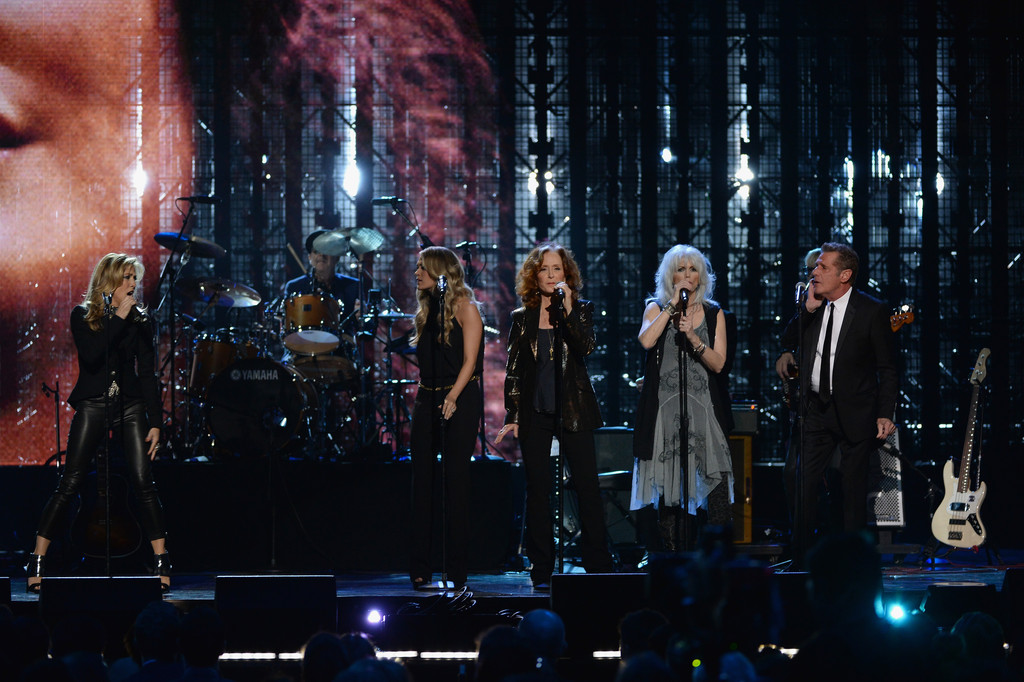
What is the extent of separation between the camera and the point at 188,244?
29.0 ft

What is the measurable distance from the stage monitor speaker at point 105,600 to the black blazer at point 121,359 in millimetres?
1450

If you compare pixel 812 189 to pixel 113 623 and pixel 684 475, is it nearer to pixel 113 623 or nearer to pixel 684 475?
pixel 684 475

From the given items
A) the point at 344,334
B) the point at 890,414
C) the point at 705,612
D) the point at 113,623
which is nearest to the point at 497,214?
the point at 344,334

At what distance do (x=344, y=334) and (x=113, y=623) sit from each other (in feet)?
14.4

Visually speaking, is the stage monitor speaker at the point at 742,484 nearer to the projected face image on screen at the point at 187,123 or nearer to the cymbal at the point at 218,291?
the projected face image on screen at the point at 187,123

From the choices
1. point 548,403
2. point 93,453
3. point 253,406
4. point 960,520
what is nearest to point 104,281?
point 93,453

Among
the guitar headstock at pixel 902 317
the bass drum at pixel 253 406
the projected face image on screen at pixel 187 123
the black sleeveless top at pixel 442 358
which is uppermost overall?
the projected face image on screen at pixel 187 123

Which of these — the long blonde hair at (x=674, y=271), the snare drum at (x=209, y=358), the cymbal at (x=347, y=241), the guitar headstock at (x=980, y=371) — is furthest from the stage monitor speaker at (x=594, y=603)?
the cymbal at (x=347, y=241)

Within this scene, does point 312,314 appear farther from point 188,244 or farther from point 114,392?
point 114,392

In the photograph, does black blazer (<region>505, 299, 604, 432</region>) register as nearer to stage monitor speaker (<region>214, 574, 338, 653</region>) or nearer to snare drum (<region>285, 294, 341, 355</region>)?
stage monitor speaker (<region>214, 574, 338, 653</region>)

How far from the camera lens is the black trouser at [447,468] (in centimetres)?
594

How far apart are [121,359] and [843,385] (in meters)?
4.03

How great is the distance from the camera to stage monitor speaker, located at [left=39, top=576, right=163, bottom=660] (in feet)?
15.7

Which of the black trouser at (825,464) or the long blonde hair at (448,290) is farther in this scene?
the long blonde hair at (448,290)
